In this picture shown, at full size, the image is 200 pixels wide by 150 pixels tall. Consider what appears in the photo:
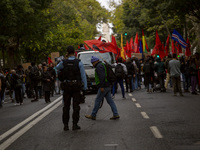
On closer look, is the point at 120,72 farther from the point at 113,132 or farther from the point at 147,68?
the point at 113,132

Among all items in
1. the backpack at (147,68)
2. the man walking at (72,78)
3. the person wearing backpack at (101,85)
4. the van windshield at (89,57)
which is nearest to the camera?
the man walking at (72,78)

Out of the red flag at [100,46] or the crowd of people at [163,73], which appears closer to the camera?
the crowd of people at [163,73]

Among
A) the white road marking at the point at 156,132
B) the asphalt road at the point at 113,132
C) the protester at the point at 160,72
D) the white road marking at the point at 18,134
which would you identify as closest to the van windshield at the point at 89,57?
the protester at the point at 160,72

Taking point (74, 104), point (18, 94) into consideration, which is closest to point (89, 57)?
point (18, 94)

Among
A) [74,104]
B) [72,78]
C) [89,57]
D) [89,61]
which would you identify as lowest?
[74,104]

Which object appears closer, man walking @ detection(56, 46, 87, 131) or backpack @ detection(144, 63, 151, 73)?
man walking @ detection(56, 46, 87, 131)

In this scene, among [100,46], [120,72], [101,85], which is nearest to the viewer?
[101,85]

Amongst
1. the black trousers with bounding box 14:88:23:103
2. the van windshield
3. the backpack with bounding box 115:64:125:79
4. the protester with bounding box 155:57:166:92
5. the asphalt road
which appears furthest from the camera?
the van windshield

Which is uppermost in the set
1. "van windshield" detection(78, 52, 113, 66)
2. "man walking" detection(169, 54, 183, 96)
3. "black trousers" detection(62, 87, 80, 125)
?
"van windshield" detection(78, 52, 113, 66)

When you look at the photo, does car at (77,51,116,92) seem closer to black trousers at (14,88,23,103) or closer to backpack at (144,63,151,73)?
backpack at (144,63,151,73)

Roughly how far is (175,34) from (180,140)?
16671mm

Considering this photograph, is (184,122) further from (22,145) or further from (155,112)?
(22,145)

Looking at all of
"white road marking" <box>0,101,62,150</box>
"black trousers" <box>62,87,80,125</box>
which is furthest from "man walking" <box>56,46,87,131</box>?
"white road marking" <box>0,101,62,150</box>

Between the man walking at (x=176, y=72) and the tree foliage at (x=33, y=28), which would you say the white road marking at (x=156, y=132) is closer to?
the man walking at (x=176, y=72)
